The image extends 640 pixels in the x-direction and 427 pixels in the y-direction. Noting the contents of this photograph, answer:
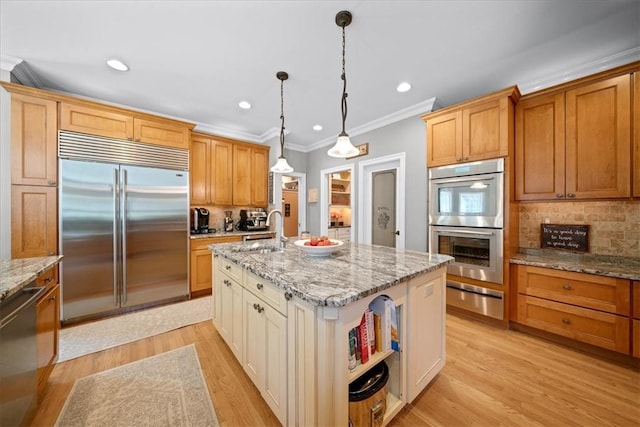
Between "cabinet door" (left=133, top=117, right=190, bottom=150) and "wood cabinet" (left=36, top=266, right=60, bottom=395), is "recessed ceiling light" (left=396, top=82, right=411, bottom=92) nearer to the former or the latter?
"cabinet door" (left=133, top=117, right=190, bottom=150)

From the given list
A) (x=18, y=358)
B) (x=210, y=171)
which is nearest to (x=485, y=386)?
(x=18, y=358)

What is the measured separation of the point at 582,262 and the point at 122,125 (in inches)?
208

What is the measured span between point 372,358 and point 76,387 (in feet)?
6.95

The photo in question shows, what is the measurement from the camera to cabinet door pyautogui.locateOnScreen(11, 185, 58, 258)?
7.67ft

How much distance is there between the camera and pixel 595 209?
7.69ft

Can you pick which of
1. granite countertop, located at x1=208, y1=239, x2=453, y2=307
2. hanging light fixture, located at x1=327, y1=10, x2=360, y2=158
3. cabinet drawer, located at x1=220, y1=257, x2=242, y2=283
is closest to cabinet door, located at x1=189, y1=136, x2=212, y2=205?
granite countertop, located at x1=208, y1=239, x2=453, y2=307

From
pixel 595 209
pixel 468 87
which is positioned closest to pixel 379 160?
pixel 468 87

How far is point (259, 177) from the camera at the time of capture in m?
4.31

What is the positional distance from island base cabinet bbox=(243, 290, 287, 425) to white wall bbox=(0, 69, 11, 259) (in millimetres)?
2682

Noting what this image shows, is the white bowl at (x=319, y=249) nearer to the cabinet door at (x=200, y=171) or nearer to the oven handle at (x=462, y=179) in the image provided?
the oven handle at (x=462, y=179)

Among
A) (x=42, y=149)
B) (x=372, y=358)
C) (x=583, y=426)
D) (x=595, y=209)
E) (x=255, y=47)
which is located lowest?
(x=583, y=426)

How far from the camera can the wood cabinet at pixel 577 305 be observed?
1.89 m

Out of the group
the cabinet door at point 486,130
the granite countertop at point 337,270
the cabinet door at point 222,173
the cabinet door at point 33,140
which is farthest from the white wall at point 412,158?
the cabinet door at point 33,140

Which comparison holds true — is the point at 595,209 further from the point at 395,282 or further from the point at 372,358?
the point at 372,358
